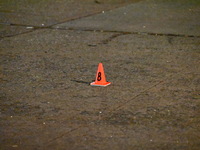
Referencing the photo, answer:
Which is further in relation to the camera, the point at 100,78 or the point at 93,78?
the point at 93,78

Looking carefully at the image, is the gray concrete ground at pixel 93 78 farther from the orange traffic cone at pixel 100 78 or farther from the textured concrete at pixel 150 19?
the orange traffic cone at pixel 100 78

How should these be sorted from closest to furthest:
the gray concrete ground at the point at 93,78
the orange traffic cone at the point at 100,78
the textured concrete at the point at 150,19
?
the gray concrete ground at the point at 93,78 → the orange traffic cone at the point at 100,78 → the textured concrete at the point at 150,19

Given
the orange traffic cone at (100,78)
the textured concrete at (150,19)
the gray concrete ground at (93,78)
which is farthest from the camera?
the textured concrete at (150,19)

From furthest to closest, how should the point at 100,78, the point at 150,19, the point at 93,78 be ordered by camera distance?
the point at 150,19
the point at 93,78
the point at 100,78

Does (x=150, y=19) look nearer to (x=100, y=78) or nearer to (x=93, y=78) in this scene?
(x=93, y=78)

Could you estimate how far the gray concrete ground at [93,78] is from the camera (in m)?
5.62

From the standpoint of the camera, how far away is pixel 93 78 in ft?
25.7

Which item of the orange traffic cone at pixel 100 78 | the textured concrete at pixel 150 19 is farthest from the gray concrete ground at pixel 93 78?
the orange traffic cone at pixel 100 78

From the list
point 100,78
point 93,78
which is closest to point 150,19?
point 93,78

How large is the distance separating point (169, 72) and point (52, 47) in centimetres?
278

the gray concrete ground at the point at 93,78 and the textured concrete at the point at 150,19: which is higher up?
the textured concrete at the point at 150,19

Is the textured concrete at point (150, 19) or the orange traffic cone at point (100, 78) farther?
the textured concrete at point (150, 19)

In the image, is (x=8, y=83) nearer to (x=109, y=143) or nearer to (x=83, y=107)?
(x=83, y=107)

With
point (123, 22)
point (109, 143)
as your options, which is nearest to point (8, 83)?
point (109, 143)
